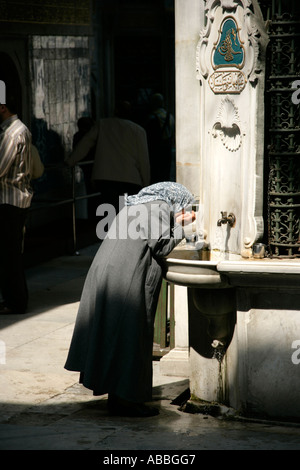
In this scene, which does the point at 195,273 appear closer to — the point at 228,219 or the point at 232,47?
the point at 228,219

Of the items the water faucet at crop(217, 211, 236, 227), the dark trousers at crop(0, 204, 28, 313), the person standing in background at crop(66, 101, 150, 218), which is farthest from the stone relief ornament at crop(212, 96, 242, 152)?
the person standing in background at crop(66, 101, 150, 218)

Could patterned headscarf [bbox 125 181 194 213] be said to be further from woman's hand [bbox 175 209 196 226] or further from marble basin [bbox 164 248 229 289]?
marble basin [bbox 164 248 229 289]

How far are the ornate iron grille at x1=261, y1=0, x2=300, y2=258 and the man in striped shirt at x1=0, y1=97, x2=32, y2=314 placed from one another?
3170mm

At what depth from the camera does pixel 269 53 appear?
5535mm

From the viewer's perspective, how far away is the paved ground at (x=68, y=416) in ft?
15.8

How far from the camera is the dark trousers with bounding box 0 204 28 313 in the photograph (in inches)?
329

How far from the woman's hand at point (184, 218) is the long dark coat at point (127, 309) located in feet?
0.24

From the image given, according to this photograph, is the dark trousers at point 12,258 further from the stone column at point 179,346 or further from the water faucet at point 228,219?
the water faucet at point 228,219

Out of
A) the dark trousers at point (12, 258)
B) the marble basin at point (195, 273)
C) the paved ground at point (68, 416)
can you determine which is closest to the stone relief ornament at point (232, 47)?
the marble basin at point (195, 273)

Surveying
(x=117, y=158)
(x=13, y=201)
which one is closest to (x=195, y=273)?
(x=13, y=201)

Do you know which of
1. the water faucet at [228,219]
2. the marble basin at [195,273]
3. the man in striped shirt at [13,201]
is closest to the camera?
the marble basin at [195,273]

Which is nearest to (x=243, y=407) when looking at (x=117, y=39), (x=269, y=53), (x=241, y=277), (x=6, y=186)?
(x=241, y=277)

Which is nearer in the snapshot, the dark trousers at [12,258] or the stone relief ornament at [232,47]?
the stone relief ornament at [232,47]
